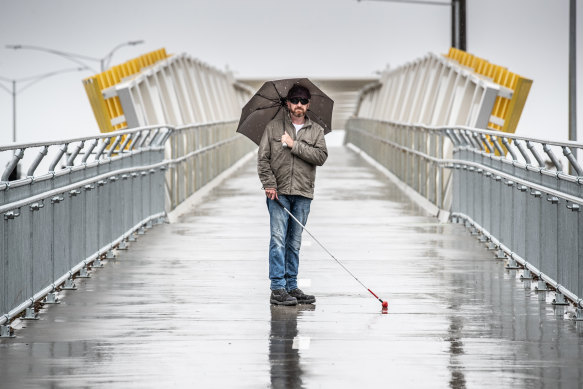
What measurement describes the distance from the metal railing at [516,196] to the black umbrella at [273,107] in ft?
6.36

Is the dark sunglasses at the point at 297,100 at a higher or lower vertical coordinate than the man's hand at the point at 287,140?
higher

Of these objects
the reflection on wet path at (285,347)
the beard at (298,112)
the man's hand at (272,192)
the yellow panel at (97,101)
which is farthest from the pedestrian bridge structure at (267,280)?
the yellow panel at (97,101)

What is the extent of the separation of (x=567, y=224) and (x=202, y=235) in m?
7.63

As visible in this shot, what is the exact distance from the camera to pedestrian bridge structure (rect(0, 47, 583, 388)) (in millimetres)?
8656

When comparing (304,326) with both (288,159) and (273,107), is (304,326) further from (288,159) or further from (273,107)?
(273,107)

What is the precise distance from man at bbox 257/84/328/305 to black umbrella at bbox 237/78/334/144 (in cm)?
16

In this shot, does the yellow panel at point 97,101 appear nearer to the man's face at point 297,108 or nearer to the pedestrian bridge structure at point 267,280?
the pedestrian bridge structure at point 267,280

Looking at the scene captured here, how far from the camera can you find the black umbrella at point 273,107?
11344 mm

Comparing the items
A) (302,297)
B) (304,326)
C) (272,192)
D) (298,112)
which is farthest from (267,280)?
(304,326)

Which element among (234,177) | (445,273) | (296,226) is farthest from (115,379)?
(234,177)

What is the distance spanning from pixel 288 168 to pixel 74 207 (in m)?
2.55

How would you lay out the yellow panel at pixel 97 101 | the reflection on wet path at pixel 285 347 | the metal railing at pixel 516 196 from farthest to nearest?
the yellow panel at pixel 97 101 → the metal railing at pixel 516 196 → the reflection on wet path at pixel 285 347

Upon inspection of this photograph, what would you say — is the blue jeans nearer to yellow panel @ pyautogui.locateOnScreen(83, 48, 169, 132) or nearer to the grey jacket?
the grey jacket

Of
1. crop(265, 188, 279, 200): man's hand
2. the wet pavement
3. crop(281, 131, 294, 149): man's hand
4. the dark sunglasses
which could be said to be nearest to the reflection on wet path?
the wet pavement
